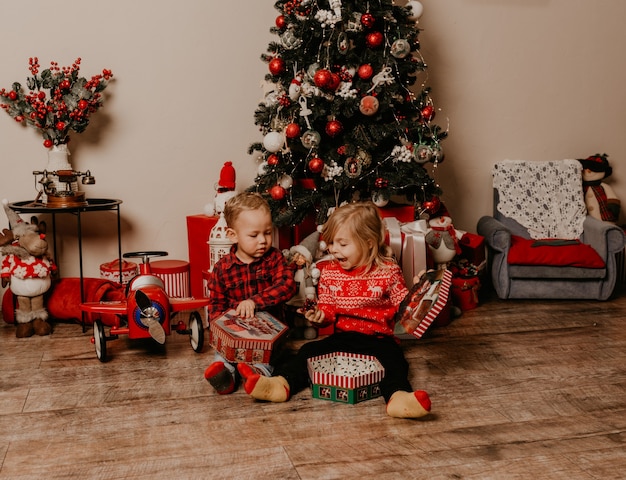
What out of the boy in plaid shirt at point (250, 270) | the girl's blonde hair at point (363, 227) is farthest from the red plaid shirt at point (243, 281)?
the girl's blonde hair at point (363, 227)

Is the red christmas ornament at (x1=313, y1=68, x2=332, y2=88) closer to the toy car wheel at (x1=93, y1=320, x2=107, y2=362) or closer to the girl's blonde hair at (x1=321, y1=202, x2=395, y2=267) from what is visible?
the girl's blonde hair at (x1=321, y1=202, x2=395, y2=267)

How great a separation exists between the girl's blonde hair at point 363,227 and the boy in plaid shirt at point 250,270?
0.30 m

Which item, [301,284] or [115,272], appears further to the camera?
[115,272]

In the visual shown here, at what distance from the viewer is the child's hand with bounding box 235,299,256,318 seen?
2.98 m

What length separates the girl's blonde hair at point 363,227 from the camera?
2.90m

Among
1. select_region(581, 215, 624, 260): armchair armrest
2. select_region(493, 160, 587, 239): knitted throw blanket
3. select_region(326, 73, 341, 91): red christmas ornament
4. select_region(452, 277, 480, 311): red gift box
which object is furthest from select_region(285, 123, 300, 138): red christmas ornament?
select_region(581, 215, 624, 260): armchair armrest

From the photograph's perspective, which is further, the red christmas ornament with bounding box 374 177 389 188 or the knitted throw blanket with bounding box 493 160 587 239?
the knitted throw blanket with bounding box 493 160 587 239

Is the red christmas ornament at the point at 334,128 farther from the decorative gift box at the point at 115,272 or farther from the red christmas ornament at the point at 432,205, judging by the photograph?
the decorative gift box at the point at 115,272

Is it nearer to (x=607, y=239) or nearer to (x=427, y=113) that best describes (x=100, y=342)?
(x=427, y=113)

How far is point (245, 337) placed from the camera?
2.81m

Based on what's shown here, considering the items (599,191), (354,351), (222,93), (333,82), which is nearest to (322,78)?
(333,82)

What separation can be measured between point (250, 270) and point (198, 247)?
107 cm

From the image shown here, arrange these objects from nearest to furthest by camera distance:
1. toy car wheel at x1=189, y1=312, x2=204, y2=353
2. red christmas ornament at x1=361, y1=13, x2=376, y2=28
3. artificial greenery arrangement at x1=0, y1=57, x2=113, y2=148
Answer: toy car wheel at x1=189, y1=312, x2=204, y2=353 < red christmas ornament at x1=361, y1=13, x2=376, y2=28 < artificial greenery arrangement at x1=0, y1=57, x2=113, y2=148

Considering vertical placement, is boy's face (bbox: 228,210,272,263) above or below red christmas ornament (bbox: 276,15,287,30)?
below
